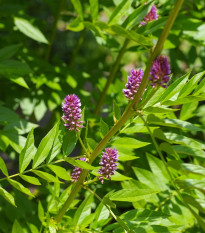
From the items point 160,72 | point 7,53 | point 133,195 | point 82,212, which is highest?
point 160,72

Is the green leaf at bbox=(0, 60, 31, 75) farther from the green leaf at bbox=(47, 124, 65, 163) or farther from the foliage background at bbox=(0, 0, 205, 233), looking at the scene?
the green leaf at bbox=(47, 124, 65, 163)

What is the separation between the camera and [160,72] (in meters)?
0.51

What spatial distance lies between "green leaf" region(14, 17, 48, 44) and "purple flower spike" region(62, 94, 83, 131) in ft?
1.80

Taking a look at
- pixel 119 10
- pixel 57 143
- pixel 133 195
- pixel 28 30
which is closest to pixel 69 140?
pixel 57 143

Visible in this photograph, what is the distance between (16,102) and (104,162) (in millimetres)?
798

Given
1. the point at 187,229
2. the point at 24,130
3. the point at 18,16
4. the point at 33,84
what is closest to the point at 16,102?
the point at 33,84

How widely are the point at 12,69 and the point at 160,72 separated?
575 mm

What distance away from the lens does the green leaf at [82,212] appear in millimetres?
757

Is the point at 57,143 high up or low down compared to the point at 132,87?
down

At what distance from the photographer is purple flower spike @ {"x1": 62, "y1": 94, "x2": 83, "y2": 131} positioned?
64 centimetres

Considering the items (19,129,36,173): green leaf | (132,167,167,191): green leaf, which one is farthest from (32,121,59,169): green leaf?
(132,167,167,191): green leaf

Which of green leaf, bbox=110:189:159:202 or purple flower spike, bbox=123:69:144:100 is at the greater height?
purple flower spike, bbox=123:69:144:100

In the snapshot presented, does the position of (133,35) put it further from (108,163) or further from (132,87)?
(108,163)

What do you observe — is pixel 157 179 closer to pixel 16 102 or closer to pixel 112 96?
pixel 112 96
